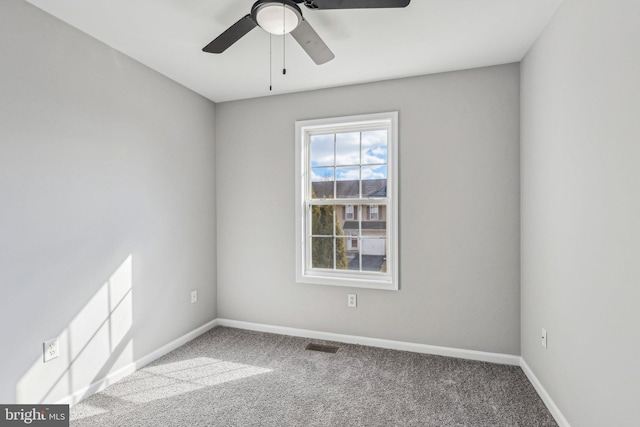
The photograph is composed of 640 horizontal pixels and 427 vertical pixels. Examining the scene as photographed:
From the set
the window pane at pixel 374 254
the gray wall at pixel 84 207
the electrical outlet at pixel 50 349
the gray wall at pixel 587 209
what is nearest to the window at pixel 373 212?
the window pane at pixel 374 254

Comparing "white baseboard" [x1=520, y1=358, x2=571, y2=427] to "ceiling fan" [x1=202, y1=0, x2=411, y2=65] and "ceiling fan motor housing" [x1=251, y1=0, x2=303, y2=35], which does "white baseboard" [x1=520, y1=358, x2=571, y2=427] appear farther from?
"ceiling fan motor housing" [x1=251, y1=0, x2=303, y2=35]

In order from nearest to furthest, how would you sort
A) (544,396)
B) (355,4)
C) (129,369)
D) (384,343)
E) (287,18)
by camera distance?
(355,4), (287,18), (544,396), (129,369), (384,343)

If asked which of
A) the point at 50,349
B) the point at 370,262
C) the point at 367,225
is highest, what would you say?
the point at 367,225

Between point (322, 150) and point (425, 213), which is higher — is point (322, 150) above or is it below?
above

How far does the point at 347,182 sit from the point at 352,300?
1.17 m

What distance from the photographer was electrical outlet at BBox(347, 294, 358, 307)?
310 cm

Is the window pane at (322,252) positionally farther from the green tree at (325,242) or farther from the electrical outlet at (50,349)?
the electrical outlet at (50,349)

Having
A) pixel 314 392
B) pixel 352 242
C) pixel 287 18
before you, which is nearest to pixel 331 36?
pixel 287 18

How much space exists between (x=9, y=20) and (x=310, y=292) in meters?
2.91

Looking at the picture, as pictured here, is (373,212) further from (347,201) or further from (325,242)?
(325,242)

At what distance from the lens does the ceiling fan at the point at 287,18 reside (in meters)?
1.50

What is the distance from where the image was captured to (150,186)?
2740mm

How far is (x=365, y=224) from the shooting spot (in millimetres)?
3201

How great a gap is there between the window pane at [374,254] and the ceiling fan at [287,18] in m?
1.84
